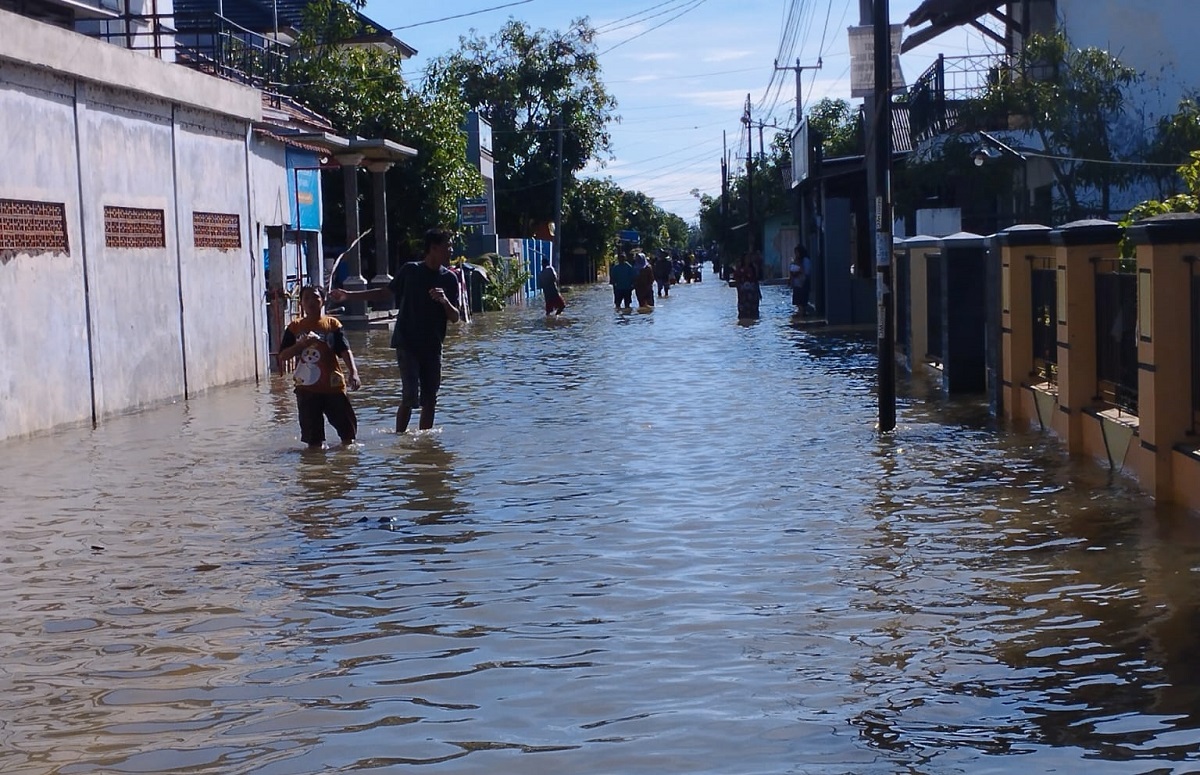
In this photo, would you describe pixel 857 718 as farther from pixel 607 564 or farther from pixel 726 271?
pixel 726 271

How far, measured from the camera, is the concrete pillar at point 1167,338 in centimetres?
941

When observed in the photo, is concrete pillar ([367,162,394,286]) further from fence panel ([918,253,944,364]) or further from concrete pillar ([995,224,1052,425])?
concrete pillar ([995,224,1052,425])

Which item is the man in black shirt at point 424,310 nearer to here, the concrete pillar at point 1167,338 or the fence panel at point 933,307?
the concrete pillar at point 1167,338

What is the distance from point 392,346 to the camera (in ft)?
46.0

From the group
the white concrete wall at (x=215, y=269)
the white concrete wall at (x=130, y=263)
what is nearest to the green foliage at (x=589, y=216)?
the white concrete wall at (x=215, y=269)

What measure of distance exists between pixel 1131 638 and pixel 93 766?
4.16 metres

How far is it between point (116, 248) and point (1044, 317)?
9621 millimetres

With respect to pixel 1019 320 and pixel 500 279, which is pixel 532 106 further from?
pixel 1019 320

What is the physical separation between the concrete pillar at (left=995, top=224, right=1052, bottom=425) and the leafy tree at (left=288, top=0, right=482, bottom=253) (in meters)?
27.0

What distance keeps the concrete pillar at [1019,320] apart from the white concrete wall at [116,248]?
908 cm

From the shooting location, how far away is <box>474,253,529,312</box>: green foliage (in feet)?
157

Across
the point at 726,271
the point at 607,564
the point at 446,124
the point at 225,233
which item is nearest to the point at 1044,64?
the point at 225,233

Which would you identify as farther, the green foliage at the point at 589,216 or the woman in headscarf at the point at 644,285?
the green foliage at the point at 589,216

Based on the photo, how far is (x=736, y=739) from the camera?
543cm
